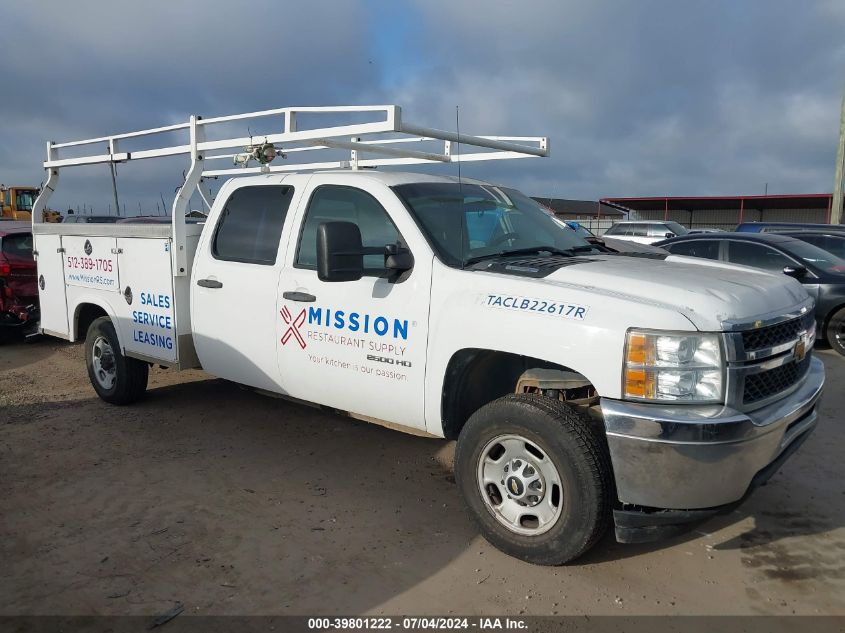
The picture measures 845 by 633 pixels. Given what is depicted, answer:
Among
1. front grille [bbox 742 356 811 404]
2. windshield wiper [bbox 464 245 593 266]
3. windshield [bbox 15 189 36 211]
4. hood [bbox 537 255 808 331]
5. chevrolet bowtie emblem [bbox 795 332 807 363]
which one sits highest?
windshield [bbox 15 189 36 211]

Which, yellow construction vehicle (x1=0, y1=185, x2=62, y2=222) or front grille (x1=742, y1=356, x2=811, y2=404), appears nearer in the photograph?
front grille (x1=742, y1=356, x2=811, y2=404)

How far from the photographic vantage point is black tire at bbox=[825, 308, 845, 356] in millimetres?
8789

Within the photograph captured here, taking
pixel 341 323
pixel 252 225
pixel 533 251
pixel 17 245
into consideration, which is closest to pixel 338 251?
pixel 341 323

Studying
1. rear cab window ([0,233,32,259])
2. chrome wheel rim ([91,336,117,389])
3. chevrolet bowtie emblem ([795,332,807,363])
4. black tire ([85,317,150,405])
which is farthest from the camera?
rear cab window ([0,233,32,259])

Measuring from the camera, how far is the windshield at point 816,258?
363 inches

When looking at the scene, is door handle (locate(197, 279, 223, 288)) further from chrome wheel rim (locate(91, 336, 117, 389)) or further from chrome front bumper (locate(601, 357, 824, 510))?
chrome front bumper (locate(601, 357, 824, 510))

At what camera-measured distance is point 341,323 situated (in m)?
4.16

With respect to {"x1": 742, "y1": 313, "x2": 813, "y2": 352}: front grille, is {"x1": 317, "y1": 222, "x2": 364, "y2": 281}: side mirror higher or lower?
higher

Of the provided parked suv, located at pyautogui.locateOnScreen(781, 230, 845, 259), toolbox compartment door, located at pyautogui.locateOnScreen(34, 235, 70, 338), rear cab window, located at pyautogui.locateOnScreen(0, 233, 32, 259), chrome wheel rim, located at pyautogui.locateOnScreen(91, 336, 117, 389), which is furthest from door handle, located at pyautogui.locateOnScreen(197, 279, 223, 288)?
parked suv, located at pyautogui.locateOnScreen(781, 230, 845, 259)

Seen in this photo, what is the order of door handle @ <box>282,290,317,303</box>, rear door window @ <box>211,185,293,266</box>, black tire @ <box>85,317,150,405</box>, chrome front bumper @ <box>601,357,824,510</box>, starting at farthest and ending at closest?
black tire @ <box>85,317,150,405</box>
rear door window @ <box>211,185,293,266</box>
door handle @ <box>282,290,317,303</box>
chrome front bumper @ <box>601,357,824,510</box>

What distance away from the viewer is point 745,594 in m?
3.28

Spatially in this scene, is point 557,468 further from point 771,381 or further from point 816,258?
point 816,258

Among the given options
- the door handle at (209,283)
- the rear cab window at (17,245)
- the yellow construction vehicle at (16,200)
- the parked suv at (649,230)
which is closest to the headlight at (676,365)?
the door handle at (209,283)

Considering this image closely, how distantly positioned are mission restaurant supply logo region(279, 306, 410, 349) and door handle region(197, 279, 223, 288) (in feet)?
2.38
